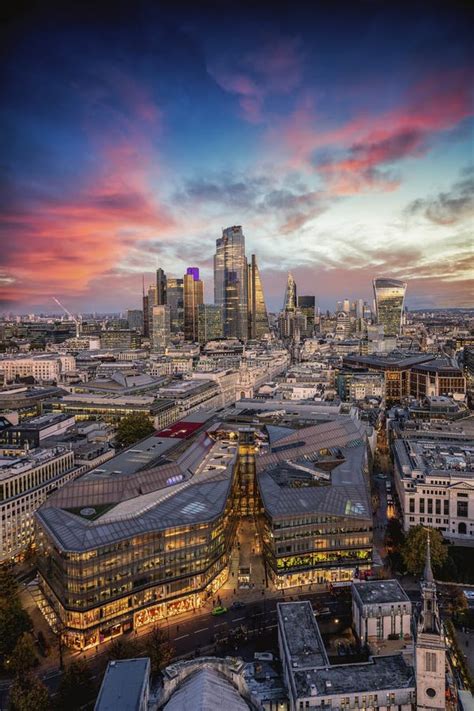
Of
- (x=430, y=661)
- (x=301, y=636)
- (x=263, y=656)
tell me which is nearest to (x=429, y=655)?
(x=430, y=661)

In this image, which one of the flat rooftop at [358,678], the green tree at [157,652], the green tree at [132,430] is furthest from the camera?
the green tree at [132,430]

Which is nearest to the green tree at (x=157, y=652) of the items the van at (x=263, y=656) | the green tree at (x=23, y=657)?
the van at (x=263, y=656)

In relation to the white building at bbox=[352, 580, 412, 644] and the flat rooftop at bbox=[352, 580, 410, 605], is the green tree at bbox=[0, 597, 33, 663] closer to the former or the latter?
the white building at bbox=[352, 580, 412, 644]

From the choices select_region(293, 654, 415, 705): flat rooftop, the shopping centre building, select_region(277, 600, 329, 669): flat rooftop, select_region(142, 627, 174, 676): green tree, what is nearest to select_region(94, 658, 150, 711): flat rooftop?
select_region(142, 627, 174, 676): green tree

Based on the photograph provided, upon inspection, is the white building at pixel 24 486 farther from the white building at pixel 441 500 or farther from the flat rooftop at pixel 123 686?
the white building at pixel 441 500

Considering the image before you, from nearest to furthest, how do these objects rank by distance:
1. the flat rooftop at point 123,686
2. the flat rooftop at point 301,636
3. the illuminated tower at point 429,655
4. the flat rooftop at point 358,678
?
the flat rooftop at point 123,686, the illuminated tower at point 429,655, the flat rooftop at point 358,678, the flat rooftop at point 301,636

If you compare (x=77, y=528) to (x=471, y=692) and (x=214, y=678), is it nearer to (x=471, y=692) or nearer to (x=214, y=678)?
(x=214, y=678)

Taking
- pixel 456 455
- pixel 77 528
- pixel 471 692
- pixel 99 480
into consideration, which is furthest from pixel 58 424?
pixel 471 692
